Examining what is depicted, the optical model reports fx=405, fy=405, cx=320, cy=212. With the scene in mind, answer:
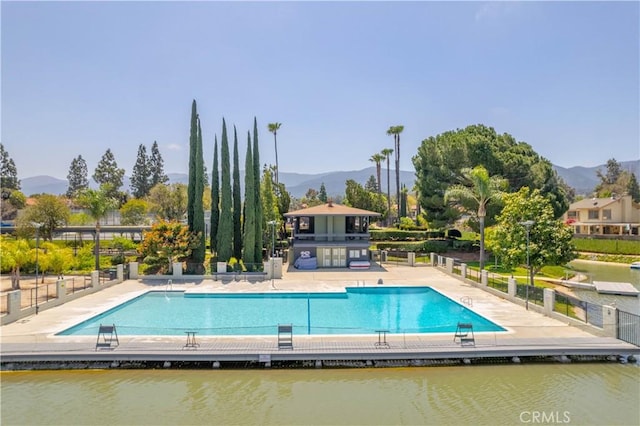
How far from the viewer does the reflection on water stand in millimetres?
10750

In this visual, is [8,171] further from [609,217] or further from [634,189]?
[634,189]

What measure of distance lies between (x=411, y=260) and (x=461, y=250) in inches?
348

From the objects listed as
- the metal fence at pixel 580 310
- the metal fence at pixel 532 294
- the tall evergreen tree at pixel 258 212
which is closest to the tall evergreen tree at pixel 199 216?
the tall evergreen tree at pixel 258 212

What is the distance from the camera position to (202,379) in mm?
13078

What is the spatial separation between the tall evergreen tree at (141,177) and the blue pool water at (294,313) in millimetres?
71933

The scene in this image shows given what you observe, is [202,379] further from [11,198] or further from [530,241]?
[11,198]

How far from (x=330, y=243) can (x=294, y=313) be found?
13.6m

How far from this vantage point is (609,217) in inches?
2197

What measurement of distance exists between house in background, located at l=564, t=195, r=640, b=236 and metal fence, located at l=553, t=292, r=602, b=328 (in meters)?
40.7

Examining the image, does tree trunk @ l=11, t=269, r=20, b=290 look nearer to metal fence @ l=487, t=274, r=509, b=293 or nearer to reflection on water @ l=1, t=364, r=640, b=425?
reflection on water @ l=1, t=364, r=640, b=425

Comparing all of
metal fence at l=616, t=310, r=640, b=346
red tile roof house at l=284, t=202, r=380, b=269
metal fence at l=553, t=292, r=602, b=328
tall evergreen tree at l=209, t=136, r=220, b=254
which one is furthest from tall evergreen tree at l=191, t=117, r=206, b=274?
metal fence at l=616, t=310, r=640, b=346

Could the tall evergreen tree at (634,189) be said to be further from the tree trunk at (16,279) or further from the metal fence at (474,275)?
the tree trunk at (16,279)

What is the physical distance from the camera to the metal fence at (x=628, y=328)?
14688mm

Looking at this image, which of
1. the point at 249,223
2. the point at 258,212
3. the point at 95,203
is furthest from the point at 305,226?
the point at 95,203
